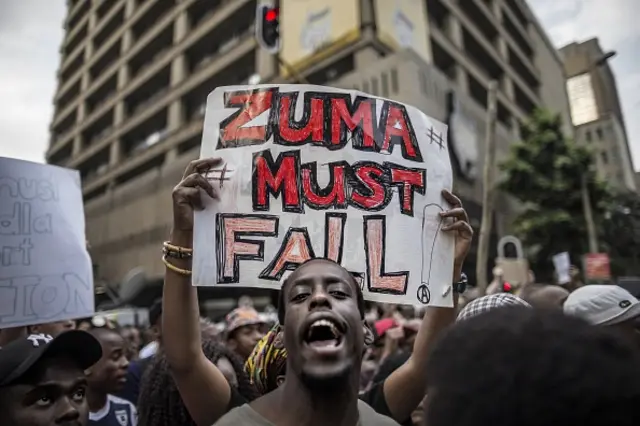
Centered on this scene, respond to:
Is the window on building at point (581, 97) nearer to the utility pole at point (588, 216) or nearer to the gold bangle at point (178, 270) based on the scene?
the utility pole at point (588, 216)

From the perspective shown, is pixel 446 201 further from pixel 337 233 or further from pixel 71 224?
pixel 71 224

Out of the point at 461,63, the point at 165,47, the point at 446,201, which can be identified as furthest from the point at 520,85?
the point at 446,201

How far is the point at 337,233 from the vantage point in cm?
202

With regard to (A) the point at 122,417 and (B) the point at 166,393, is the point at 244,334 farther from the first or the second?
(B) the point at 166,393

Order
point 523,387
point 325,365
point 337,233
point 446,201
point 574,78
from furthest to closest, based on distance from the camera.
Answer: point 574,78 < point 446,201 < point 337,233 < point 325,365 < point 523,387

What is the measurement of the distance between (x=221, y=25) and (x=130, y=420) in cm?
2512

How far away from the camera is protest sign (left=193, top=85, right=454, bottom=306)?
1.98m

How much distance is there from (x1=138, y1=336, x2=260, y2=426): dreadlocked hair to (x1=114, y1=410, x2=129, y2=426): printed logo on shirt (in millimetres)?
577

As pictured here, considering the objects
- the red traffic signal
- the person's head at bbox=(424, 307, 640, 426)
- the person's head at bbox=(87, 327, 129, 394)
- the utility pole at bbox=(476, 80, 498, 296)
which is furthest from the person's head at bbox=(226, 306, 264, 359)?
the red traffic signal

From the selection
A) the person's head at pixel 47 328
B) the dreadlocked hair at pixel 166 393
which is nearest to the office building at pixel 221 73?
the person's head at pixel 47 328

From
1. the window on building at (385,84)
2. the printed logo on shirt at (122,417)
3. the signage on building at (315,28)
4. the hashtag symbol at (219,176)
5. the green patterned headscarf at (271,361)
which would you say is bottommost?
the printed logo on shirt at (122,417)

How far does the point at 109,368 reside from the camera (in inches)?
116

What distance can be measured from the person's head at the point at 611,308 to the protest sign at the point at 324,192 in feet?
3.53

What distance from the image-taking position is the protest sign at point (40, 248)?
2.65 m
